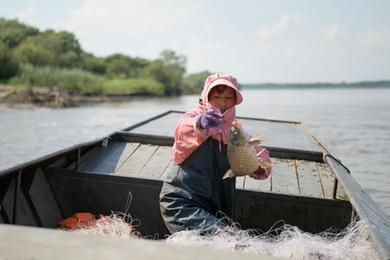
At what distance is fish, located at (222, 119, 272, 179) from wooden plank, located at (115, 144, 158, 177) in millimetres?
2129

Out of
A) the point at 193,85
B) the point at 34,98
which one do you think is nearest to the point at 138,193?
the point at 34,98

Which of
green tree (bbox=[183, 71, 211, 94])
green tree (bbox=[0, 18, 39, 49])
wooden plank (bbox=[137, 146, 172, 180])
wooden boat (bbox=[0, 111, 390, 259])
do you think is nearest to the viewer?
wooden boat (bbox=[0, 111, 390, 259])

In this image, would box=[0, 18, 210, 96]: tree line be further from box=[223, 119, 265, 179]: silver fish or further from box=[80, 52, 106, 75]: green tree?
box=[223, 119, 265, 179]: silver fish

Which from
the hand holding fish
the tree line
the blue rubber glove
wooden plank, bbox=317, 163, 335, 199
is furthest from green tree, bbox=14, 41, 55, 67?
the blue rubber glove

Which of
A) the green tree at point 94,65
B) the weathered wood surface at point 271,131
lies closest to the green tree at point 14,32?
the green tree at point 94,65

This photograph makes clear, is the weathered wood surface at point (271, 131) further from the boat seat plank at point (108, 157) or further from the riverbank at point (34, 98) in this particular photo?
the riverbank at point (34, 98)

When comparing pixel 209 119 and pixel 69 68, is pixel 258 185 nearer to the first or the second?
pixel 209 119

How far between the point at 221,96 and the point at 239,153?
430mm

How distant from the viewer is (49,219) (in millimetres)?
4539

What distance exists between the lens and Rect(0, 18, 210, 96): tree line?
45.7 metres

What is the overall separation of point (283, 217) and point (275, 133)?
3426 millimetres

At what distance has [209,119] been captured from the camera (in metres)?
2.95

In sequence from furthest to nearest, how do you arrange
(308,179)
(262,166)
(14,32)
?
1. (14,32)
2. (308,179)
3. (262,166)

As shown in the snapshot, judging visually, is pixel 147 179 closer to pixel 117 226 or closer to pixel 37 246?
pixel 117 226
